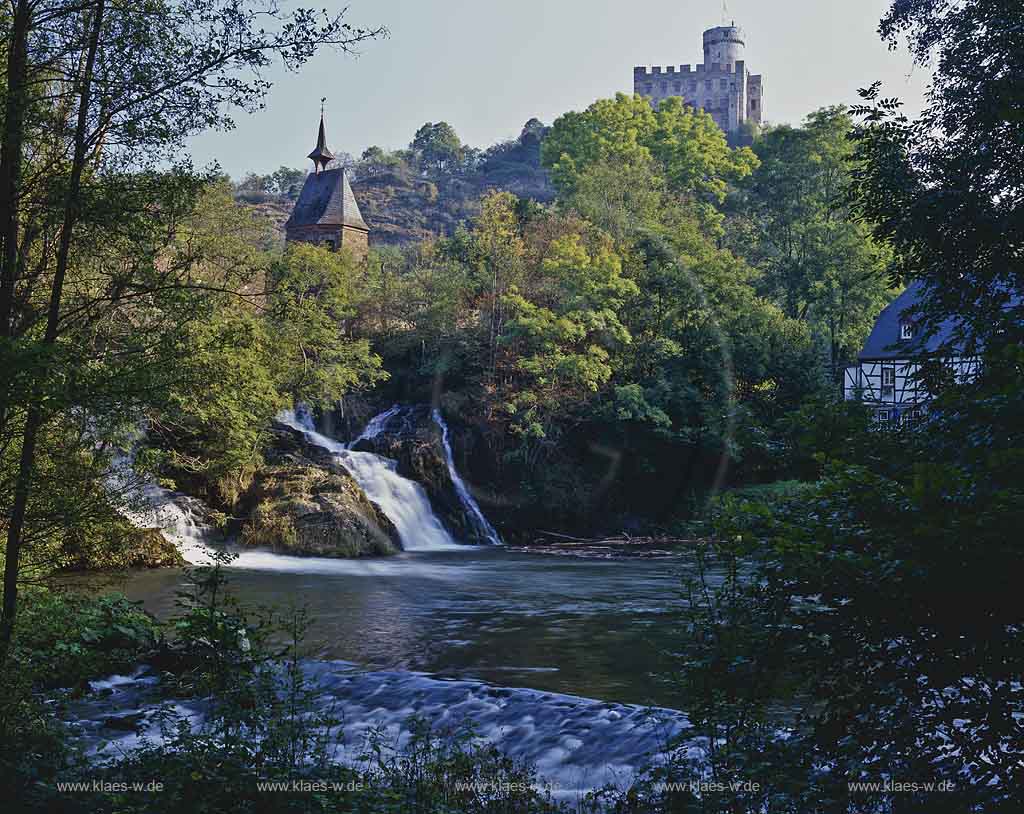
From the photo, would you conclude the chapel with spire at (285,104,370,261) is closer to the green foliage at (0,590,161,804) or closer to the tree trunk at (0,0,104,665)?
the green foliage at (0,590,161,804)

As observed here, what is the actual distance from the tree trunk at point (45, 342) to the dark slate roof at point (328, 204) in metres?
50.8

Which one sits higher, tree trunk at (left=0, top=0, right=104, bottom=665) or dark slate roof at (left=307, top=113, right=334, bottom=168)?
dark slate roof at (left=307, top=113, right=334, bottom=168)

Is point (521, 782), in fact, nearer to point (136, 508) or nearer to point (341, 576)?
point (136, 508)

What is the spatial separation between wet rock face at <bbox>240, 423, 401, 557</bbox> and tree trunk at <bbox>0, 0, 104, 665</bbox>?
55.0 feet

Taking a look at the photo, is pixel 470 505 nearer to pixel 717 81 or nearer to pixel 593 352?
pixel 593 352

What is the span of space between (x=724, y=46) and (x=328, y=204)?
3058 inches

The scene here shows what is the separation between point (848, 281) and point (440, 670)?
3468cm

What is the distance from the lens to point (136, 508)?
1038 cm

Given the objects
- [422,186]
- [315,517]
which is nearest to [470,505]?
[315,517]

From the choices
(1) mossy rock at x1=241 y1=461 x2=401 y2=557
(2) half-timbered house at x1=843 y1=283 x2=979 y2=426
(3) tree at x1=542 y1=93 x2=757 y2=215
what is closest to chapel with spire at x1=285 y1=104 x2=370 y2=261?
(3) tree at x1=542 y1=93 x2=757 y2=215

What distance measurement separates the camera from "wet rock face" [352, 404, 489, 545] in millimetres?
28422

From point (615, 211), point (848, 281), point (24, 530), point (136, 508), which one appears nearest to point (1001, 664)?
point (24, 530)

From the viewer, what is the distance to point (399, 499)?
90.0 ft

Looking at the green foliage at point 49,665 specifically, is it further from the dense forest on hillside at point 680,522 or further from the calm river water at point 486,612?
the calm river water at point 486,612
